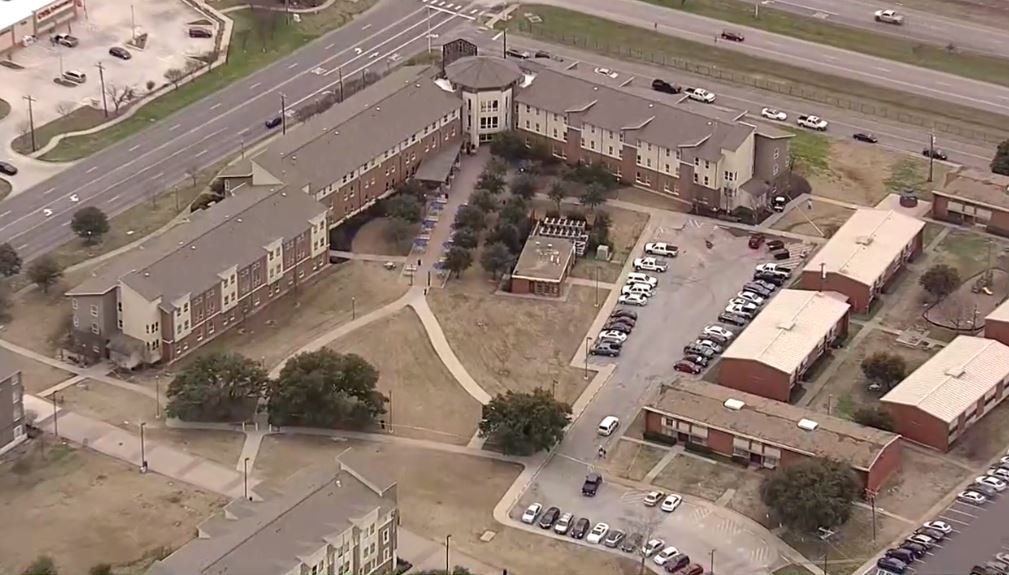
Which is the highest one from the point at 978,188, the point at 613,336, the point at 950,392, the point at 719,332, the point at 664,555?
the point at 978,188

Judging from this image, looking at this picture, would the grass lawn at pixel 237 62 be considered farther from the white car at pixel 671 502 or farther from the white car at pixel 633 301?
the white car at pixel 671 502

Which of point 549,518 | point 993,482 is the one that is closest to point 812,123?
point 993,482

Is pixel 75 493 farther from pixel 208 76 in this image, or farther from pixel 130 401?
pixel 208 76

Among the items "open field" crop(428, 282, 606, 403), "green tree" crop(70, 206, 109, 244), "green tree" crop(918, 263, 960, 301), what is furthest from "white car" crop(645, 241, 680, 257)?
"green tree" crop(70, 206, 109, 244)

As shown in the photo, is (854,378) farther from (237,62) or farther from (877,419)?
(237,62)

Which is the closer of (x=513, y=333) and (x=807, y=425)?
(x=807, y=425)

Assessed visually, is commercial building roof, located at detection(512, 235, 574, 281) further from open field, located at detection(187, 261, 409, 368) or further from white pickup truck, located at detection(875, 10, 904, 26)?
white pickup truck, located at detection(875, 10, 904, 26)
